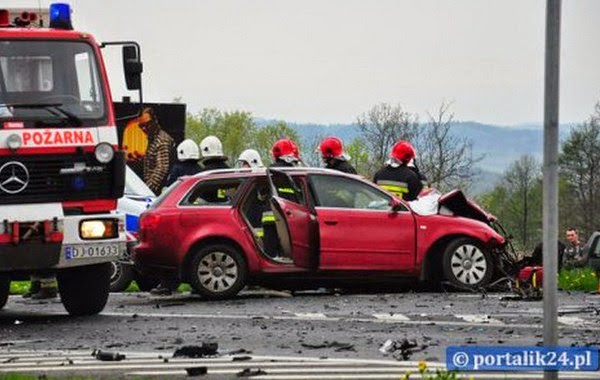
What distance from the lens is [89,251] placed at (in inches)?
622

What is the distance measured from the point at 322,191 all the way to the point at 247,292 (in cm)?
193

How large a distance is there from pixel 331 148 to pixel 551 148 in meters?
15.6

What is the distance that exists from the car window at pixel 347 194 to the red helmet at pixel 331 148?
7.53 ft

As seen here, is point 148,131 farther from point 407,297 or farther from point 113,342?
point 113,342

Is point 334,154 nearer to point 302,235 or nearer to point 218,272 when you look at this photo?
point 302,235

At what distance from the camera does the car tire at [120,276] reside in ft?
71.7

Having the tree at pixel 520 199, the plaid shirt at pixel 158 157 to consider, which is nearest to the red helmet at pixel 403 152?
the plaid shirt at pixel 158 157

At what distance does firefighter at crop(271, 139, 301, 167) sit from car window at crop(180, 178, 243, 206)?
2480mm

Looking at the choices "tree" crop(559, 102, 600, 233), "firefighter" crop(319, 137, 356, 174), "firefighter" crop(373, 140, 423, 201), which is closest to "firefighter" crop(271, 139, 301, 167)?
"firefighter" crop(319, 137, 356, 174)

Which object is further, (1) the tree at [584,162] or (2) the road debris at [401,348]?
(1) the tree at [584,162]

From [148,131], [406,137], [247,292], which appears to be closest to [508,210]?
A: [406,137]

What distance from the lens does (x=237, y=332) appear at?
14406mm

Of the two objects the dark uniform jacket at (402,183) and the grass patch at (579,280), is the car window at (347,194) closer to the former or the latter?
the dark uniform jacket at (402,183)

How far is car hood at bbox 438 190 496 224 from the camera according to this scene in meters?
20.3
